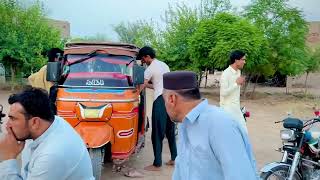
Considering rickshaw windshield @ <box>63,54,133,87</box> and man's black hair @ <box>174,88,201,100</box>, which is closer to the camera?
man's black hair @ <box>174,88,201,100</box>

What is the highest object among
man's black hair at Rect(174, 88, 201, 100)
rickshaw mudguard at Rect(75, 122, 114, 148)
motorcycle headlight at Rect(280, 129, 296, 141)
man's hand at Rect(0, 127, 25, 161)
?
man's black hair at Rect(174, 88, 201, 100)

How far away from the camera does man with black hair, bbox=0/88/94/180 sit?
102 inches

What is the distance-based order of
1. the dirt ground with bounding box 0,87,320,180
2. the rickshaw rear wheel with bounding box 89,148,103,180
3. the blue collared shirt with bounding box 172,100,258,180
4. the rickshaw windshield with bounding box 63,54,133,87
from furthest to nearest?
the dirt ground with bounding box 0,87,320,180
the rickshaw windshield with bounding box 63,54,133,87
the rickshaw rear wheel with bounding box 89,148,103,180
the blue collared shirt with bounding box 172,100,258,180

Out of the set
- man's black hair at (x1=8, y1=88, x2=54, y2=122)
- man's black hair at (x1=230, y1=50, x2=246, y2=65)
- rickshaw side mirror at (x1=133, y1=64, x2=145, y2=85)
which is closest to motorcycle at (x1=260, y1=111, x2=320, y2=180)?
man's black hair at (x1=230, y1=50, x2=246, y2=65)

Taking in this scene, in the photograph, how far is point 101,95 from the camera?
6.65m

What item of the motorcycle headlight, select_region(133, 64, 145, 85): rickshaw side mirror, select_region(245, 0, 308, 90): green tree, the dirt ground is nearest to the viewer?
the motorcycle headlight

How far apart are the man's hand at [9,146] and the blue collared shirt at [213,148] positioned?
1.01 m

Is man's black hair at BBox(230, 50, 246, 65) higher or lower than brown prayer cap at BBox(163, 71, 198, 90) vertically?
lower

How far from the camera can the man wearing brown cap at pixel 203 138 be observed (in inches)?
92.0

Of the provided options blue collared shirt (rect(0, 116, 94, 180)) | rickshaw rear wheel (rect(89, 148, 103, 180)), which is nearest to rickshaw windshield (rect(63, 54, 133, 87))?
rickshaw rear wheel (rect(89, 148, 103, 180))

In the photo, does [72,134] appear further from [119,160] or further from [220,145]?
[119,160]

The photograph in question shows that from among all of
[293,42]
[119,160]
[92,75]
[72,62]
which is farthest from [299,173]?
[293,42]

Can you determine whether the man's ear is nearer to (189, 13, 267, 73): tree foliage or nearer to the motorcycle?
the motorcycle

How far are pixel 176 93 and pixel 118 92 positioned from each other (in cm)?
429
